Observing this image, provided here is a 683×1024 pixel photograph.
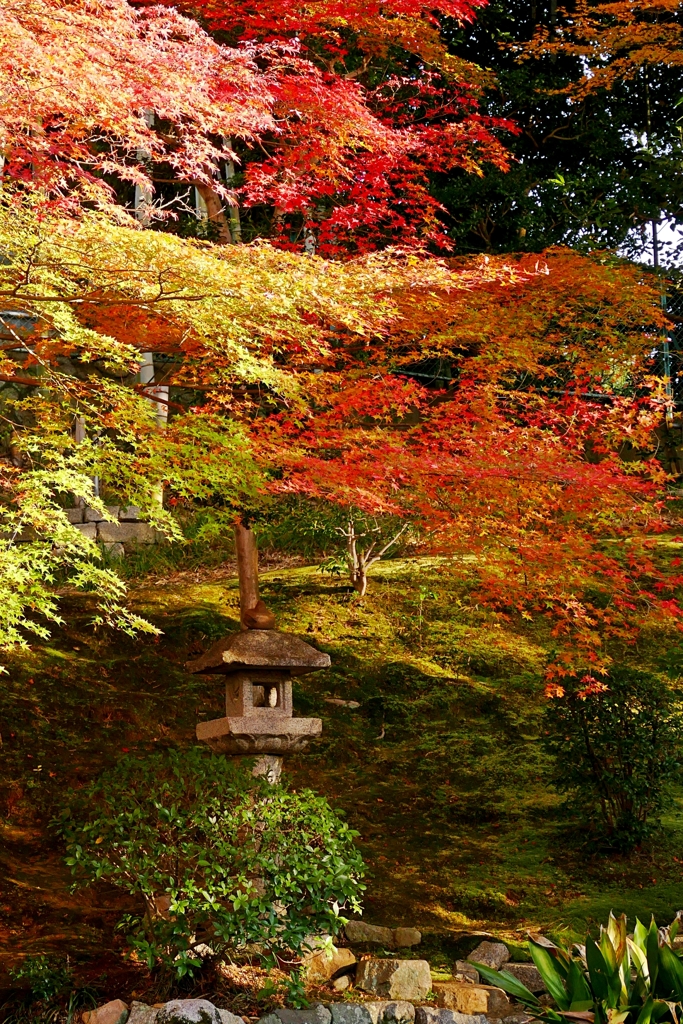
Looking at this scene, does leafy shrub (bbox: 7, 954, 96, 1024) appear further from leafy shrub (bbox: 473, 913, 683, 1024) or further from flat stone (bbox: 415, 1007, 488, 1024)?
leafy shrub (bbox: 473, 913, 683, 1024)

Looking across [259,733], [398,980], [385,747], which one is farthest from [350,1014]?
[385,747]

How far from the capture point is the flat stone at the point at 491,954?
705cm

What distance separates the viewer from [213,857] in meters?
6.14

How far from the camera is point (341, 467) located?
8867 mm

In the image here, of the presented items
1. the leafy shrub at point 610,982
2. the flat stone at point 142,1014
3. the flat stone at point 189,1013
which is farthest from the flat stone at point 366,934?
the leafy shrub at point 610,982

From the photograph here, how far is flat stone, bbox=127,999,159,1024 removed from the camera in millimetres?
5591

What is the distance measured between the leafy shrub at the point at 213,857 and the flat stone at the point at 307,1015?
13.6 inches

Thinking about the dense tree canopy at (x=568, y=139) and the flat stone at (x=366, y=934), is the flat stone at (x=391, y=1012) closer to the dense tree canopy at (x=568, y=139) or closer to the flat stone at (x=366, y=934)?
the flat stone at (x=366, y=934)

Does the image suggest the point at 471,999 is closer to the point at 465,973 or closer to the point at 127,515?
the point at 465,973

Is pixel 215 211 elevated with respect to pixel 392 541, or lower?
elevated

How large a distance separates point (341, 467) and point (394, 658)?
125 inches

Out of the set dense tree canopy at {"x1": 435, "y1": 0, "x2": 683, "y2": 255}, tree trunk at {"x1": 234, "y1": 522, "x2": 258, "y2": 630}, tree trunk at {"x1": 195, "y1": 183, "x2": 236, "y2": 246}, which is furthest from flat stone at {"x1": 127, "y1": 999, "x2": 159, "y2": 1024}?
dense tree canopy at {"x1": 435, "y1": 0, "x2": 683, "y2": 255}

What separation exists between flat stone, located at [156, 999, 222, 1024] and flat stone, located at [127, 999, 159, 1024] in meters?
0.05

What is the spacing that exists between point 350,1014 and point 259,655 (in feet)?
7.16
